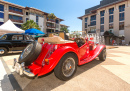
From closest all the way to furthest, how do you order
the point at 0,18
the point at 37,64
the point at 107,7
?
the point at 37,64
the point at 0,18
the point at 107,7

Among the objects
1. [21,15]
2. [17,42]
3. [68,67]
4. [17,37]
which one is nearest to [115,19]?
[17,37]

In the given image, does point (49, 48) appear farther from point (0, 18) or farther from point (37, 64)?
point (0, 18)

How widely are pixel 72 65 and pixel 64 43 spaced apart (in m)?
0.72

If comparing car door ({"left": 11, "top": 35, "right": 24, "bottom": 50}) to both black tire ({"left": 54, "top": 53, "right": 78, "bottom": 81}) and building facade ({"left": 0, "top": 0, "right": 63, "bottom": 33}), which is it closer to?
black tire ({"left": 54, "top": 53, "right": 78, "bottom": 81})

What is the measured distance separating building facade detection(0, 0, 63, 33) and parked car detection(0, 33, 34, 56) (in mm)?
23769

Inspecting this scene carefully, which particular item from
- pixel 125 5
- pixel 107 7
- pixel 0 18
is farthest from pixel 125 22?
pixel 0 18

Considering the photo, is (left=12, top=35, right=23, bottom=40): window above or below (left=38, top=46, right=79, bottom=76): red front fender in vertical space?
above

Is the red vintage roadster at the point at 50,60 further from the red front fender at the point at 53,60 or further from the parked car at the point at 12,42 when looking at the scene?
the parked car at the point at 12,42

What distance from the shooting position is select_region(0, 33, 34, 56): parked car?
204 inches

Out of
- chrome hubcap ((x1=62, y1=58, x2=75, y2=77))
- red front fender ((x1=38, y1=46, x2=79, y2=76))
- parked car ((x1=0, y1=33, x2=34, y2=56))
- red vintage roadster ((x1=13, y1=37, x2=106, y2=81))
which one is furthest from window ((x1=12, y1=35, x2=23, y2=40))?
chrome hubcap ((x1=62, y1=58, x2=75, y2=77))

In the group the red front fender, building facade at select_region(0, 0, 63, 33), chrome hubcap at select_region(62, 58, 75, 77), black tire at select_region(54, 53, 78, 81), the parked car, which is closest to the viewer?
the red front fender

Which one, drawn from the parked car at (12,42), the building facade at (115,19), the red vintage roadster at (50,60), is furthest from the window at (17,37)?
the building facade at (115,19)

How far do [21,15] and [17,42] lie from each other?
25810 millimetres

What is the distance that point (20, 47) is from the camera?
5.69 m
